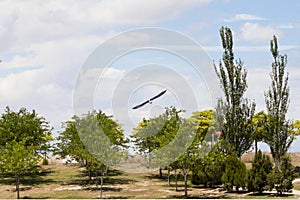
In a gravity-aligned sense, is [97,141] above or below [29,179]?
above

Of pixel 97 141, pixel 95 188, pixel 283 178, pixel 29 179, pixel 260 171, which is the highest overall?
pixel 97 141

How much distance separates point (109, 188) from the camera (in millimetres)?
35344

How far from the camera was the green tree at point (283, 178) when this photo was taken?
27.0 meters

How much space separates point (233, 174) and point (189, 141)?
3.74 m

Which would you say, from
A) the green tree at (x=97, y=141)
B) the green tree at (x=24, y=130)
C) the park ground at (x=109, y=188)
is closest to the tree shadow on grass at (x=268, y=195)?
the park ground at (x=109, y=188)

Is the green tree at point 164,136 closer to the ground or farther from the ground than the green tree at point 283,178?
farther from the ground

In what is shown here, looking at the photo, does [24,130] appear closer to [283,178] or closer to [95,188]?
[95,188]

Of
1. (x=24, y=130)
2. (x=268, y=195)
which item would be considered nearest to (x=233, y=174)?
(x=268, y=195)

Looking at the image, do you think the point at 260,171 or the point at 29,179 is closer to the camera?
the point at 260,171

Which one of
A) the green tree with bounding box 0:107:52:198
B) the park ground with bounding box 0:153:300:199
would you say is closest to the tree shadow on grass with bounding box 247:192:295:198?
the park ground with bounding box 0:153:300:199

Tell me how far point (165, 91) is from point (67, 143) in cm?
1437

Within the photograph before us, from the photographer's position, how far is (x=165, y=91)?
27.4m

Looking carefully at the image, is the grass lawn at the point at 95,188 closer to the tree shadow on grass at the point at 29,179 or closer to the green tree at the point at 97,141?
the tree shadow on grass at the point at 29,179

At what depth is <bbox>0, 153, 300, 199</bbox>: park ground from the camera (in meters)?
30.4
